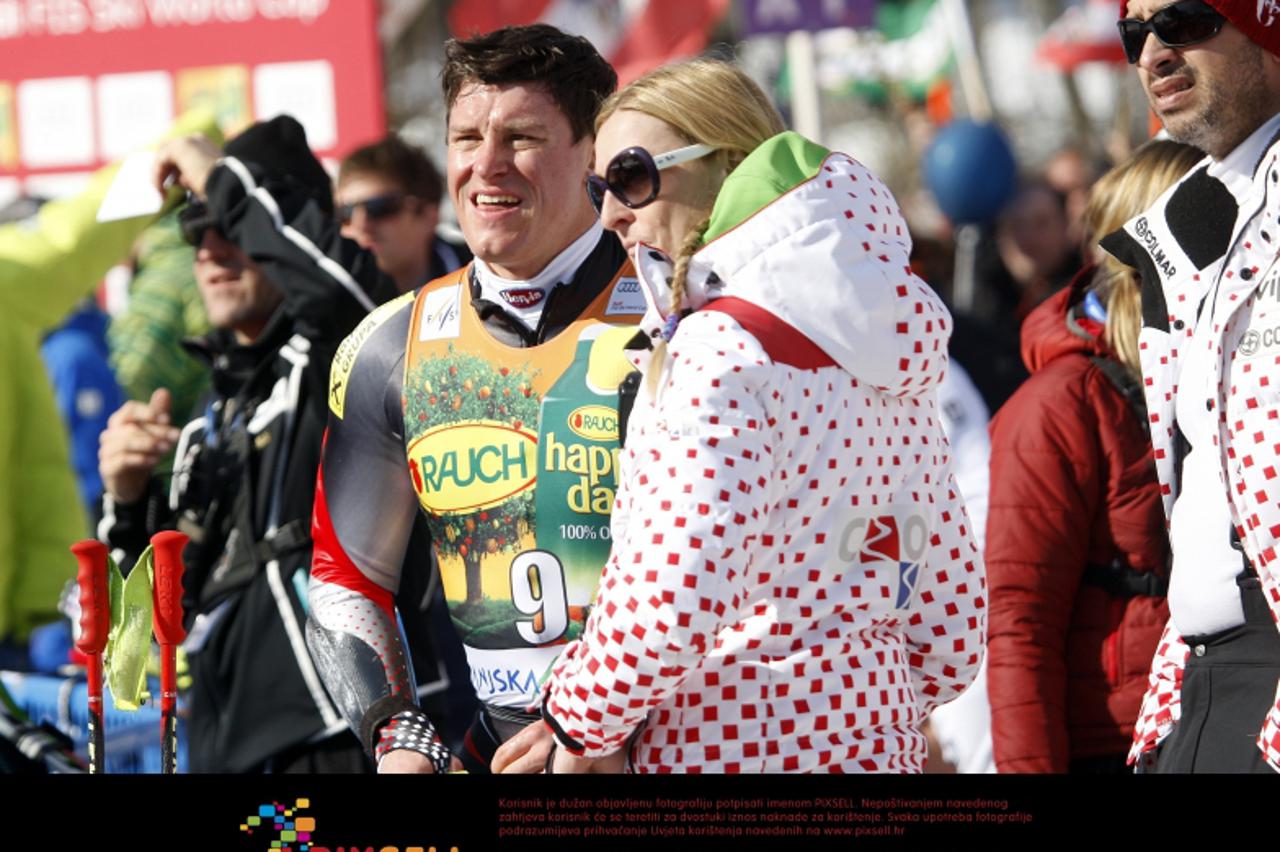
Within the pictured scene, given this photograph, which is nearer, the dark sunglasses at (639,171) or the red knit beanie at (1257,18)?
the dark sunglasses at (639,171)

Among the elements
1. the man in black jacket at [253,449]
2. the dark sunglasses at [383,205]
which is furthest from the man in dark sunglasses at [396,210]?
the man in black jacket at [253,449]

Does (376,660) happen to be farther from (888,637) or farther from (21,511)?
(21,511)

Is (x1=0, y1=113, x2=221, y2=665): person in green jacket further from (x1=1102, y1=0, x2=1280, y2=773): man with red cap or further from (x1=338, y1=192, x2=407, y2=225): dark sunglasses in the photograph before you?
(x1=1102, y1=0, x2=1280, y2=773): man with red cap

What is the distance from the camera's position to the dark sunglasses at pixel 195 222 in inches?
187

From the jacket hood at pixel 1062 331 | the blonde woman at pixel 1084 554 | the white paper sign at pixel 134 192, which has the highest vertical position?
the white paper sign at pixel 134 192

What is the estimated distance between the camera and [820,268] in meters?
2.80

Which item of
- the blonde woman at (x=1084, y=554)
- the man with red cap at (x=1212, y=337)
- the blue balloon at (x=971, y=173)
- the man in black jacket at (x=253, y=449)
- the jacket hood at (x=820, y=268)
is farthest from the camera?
the blue balloon at (x=971, y=173)

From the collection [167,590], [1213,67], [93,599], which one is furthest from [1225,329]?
[93,599]

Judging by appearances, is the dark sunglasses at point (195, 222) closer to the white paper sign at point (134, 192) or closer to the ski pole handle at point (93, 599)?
the white paper sign at point (134, 192)

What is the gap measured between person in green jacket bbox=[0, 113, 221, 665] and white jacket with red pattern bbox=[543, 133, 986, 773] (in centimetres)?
318

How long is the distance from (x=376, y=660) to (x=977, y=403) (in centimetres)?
256

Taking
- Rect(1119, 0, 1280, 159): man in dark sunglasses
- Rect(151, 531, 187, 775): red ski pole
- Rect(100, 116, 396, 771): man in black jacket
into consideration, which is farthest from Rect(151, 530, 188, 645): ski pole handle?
Rect(1119, 0, 1280, 159): man in dark sunglasses
